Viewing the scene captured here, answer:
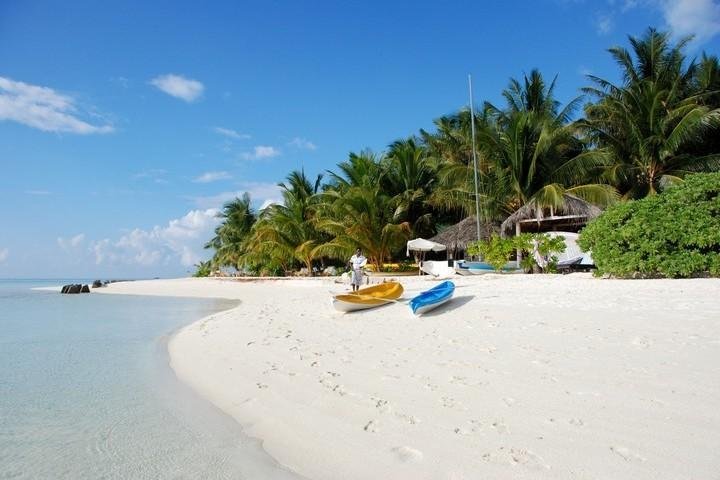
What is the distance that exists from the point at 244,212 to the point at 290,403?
3189 cm

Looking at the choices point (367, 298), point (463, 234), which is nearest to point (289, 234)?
point (463, 234)

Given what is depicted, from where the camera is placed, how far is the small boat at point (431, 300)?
742 cm

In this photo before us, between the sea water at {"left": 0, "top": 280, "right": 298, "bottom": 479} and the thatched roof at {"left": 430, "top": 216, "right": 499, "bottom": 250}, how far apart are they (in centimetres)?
1520

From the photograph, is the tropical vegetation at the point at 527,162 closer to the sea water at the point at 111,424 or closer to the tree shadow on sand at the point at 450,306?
the tree shadow on sand at the point at 450,306

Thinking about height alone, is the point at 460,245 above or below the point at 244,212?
below

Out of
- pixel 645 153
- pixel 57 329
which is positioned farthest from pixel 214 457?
pixel 645 153

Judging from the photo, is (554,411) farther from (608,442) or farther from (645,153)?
(645,153)

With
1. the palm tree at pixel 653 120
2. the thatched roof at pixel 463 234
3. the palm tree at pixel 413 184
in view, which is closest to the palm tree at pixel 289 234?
the palm tree at pixel 413 184

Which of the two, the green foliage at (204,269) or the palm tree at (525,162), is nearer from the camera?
the palm tree at (525,162)

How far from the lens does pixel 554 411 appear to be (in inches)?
134

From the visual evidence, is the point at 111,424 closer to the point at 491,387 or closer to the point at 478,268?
the point at 491,387

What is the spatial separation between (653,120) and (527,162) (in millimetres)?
4987

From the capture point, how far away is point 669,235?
9328mm

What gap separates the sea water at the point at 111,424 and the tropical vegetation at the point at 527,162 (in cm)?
1523
